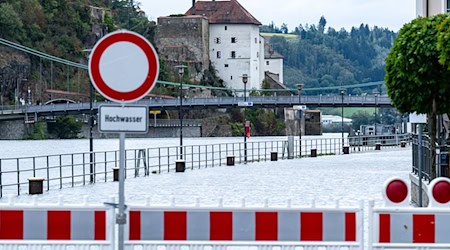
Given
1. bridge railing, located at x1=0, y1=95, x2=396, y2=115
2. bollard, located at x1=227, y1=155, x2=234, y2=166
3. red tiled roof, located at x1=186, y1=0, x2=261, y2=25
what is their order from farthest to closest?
red tiled roof, located at x1=186, y1=0, x2=261, y2=25 → bridge railing, located at x1=0, y1=95, x2=396, y2=115 → bollard, located at x1=227, y1=155, x2=234, y2=166

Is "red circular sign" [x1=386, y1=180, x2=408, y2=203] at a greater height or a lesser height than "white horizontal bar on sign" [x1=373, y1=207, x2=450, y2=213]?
greater

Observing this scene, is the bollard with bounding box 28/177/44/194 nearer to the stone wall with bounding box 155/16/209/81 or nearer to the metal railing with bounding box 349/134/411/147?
the metal railing with bounding box 349/134/411/147

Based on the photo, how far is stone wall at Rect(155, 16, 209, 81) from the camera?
444 feet

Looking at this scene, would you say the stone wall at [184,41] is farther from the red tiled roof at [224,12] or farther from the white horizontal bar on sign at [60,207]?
the white horizontal bar on sign at [60,207]

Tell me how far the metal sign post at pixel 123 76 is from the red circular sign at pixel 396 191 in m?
1.67

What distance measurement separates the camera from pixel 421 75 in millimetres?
15094

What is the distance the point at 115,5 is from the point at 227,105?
46.8 meters

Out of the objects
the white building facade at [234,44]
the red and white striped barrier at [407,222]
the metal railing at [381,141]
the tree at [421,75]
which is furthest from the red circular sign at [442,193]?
the white building facade at [234,44]

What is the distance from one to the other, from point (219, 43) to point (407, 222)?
135 meters

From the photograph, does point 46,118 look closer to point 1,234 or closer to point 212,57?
point 212,57

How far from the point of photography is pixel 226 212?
7512 millimetres

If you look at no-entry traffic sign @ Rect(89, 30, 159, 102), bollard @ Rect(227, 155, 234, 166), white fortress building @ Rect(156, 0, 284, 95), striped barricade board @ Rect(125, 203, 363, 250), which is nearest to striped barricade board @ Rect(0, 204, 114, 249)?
striped barricade board @ Rect(125, 203, 363, 250)

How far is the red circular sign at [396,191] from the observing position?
756 cm

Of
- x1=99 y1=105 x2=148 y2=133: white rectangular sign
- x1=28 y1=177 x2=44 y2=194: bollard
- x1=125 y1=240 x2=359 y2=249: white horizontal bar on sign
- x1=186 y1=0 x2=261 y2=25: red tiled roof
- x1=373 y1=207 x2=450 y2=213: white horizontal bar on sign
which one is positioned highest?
x1=186 y1=0 x2=261 y2=25: red tiled roof
